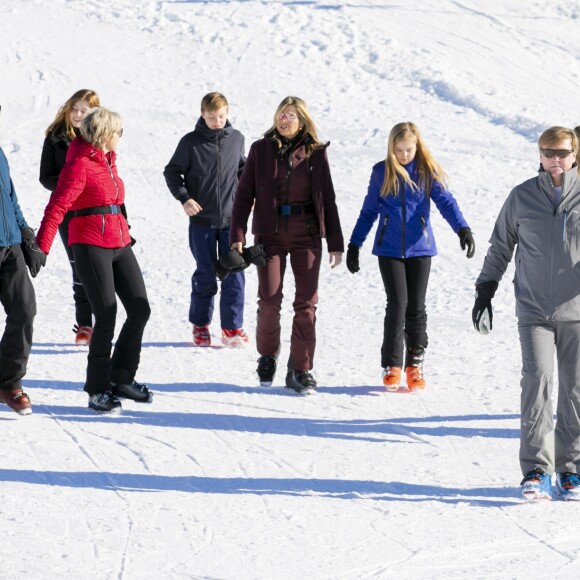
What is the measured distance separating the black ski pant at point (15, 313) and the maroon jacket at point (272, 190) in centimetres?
162

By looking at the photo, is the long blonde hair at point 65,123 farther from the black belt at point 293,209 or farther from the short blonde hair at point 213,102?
the black belt at point 293,209

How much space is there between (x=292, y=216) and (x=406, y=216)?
74 centimetres

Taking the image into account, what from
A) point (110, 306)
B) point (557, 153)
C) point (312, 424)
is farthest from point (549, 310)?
point (110, 306)

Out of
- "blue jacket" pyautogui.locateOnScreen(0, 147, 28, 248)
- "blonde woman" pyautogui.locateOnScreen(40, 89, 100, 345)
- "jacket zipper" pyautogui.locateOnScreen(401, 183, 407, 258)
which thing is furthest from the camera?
"blonde woman" pyautogui.locateOnScreen(40, 89, 100, 345)

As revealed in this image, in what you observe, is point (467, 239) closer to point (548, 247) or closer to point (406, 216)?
point (406, 216)

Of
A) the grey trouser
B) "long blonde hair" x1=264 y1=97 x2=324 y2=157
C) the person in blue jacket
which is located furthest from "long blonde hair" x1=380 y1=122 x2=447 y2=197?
the grey trouser

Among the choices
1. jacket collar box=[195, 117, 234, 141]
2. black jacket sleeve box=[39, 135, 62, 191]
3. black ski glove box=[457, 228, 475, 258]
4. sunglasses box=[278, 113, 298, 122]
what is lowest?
black ski glove box=[457, 228, 475, 258]

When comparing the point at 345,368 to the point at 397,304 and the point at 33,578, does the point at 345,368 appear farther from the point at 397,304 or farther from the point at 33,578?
the point at 33,578

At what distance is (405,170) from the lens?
290 inches

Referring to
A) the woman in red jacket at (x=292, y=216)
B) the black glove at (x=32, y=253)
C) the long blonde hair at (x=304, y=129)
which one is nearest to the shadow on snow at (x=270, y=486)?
the black glove at (x=32, y=253)

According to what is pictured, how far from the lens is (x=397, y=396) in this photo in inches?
296

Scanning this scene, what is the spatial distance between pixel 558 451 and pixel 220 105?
154 inches

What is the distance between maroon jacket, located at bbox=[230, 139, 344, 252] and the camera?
7383 mm

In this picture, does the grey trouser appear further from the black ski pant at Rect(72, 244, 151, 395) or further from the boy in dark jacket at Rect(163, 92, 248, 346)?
the boy in dark jacket at Rect(163, 92, 248, 346)
